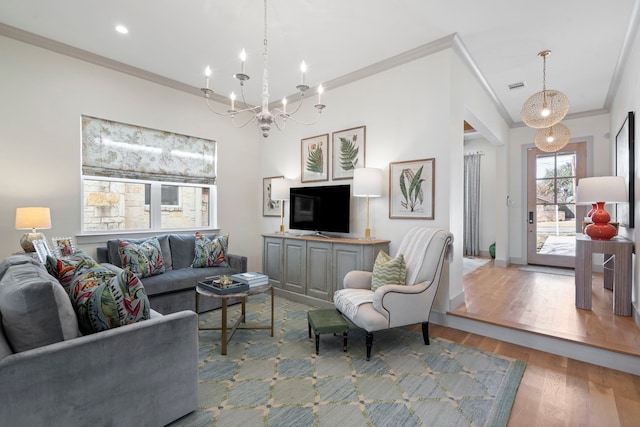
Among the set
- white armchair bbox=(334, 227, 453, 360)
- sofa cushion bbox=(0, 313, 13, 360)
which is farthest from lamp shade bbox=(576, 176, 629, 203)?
sofa cushion bbox=(0, 313, 13, 360)

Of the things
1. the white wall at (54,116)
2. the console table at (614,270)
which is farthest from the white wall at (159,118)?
the console table at (614,270)

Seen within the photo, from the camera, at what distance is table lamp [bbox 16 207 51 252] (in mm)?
2930

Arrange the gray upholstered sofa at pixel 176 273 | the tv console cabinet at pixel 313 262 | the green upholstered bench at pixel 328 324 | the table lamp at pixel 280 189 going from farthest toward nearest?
the table lamp at pixel 280 189, the tv console cabinet at pixel 313 262, the gray upholstered sofa at pixel 176 273, the green upholstered bench at pixel 328 324

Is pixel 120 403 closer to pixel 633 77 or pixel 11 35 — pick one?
pixel 11 35

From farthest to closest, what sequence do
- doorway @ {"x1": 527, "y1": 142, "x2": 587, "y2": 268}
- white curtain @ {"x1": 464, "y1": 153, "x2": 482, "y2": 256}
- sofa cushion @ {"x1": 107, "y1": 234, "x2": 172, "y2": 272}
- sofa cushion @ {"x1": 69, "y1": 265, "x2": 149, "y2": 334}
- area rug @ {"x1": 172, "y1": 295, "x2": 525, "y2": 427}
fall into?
1. white curtain @ {"x1": 464, "y1": 153, "x2": 482, "y2": 256}
2. doorway @ {"x1": 527, "y1": 142, "x2": 587, "y2": 268}
3. sofa cushion @ {"x1": 107, "y1": 234, "x2": 172, "y2": 272}
4. area rug @ {"x1": 172, "y1": 295, "x2": 525, "y2": 427}
5. sofa cushion @ {"x1": 69, "y1": 265, "x2": 149, "y2": 334}

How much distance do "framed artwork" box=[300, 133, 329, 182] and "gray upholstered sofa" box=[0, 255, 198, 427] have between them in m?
3.09

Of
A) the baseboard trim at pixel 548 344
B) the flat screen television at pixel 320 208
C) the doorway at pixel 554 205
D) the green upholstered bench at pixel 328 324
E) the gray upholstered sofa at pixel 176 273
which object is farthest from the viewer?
the doorway at pixel 554 205

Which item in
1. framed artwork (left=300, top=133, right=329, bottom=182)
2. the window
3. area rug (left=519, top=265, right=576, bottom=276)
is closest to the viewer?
the window

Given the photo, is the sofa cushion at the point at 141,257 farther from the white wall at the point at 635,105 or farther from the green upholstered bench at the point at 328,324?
the white wall at the point at 635,105

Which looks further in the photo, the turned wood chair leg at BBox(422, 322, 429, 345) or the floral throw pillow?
the floral throw pillow

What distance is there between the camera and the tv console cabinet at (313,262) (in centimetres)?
360

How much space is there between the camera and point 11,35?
314 cm

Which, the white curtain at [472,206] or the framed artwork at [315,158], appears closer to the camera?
the framed artwork at [315,158]

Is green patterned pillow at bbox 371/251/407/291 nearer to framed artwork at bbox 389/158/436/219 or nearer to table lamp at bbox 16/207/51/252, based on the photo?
framed artwork at bbox 389/158/436/219
